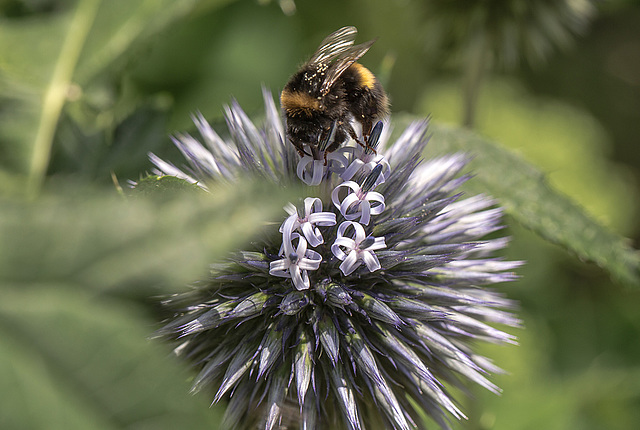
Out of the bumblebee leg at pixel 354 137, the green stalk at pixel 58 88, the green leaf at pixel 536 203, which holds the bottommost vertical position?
the green leaf at pixel 536 203

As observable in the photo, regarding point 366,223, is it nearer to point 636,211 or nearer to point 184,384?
point 184,384

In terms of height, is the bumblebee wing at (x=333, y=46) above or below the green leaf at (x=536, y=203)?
above

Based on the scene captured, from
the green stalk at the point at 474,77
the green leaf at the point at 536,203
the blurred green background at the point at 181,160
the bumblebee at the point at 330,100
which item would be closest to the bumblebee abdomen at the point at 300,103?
the bumblebee at the point at 330,100

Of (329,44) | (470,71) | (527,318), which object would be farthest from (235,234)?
(527,318)

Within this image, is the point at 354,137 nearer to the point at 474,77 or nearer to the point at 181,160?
the point at 181,160

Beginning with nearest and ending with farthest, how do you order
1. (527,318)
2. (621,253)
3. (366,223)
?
(366,223), (621,253), (527,318)

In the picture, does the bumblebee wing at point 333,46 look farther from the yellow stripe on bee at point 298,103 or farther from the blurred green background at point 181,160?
the blurred green background at point 181,160
